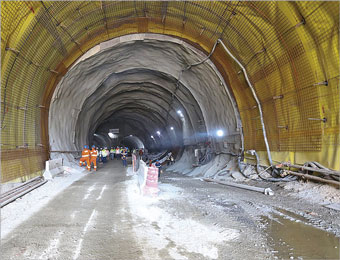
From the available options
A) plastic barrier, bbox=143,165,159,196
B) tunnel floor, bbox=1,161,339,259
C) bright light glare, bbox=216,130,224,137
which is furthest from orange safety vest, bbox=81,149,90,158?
plastic barrier, bbox=143,165,159,196

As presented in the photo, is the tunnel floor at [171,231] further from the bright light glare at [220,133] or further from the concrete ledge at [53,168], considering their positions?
the bright light glare at [220,133]

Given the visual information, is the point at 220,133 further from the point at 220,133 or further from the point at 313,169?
the point at 313,169

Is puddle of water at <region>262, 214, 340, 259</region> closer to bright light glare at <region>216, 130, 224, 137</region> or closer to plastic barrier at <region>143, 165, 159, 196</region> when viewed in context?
plastic barrier at <region>143, 165, 159, 196</region>

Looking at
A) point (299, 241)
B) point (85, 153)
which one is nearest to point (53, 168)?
point (85, 153)

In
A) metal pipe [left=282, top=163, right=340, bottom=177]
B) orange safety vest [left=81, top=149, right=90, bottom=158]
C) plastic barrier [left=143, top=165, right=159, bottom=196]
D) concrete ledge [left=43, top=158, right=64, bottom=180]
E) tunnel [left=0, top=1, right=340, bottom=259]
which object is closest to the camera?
metal pipe [left=282, top=163, right=340, bottom=177]

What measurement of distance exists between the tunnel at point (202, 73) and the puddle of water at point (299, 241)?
174 centimetres

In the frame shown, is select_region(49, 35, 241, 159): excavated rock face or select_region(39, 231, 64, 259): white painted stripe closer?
select_region(39, 231, 64, 259): white painted stripe

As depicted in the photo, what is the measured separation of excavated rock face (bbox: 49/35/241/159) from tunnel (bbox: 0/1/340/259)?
0.08m

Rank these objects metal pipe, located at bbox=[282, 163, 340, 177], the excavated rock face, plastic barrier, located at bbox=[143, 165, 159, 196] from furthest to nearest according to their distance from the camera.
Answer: the excavated rock face, plastic barrier, located at bbox=[143, 165, 159, 196], metal pipe, located at bbox=[282, 163, 340, 177]

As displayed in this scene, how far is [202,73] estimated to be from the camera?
13219mm

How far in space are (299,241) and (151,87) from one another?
15.7 metres

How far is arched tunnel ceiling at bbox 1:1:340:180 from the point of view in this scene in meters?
A: 7.04

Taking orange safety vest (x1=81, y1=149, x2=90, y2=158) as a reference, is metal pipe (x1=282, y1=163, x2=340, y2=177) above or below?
below

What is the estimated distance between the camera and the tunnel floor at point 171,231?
3.78 m
